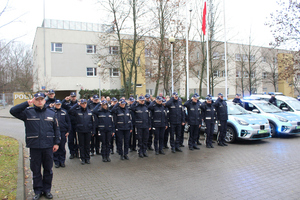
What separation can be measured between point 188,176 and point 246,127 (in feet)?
15.9

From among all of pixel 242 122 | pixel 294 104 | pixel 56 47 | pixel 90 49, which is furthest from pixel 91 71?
pixel 242 122

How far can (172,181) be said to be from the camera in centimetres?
562

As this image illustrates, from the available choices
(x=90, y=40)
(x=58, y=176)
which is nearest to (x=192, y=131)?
(x=58, y=176)

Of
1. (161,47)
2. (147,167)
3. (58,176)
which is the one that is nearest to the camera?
(58,176)

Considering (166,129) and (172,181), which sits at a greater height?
(166,129)

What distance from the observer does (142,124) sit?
8078 millimetres

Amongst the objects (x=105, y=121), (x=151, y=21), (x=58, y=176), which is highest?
(x=151, y=21)

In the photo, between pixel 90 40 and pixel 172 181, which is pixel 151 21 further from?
pixel 172 181

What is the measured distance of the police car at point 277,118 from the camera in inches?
430

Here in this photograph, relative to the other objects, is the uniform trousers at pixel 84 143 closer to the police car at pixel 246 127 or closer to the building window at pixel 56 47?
the police car at pixel 246 127

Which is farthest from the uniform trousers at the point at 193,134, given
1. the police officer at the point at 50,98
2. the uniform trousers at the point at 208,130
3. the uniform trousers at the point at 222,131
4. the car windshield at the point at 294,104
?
the car windshield at the point at 294,104

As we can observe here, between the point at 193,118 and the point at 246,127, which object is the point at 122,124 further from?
the point at 246,127

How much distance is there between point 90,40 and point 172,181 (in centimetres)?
3204

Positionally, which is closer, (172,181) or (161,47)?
(172,181)
